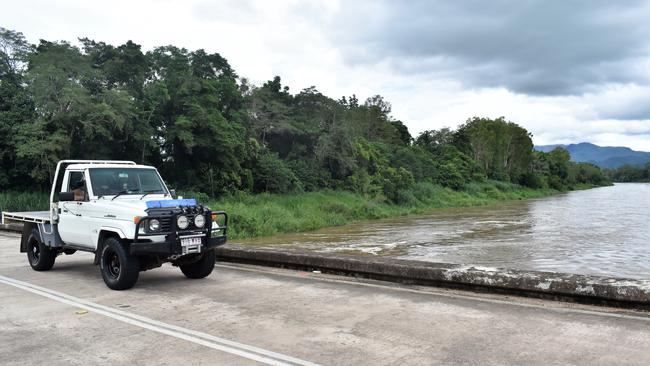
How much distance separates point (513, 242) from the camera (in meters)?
21.4

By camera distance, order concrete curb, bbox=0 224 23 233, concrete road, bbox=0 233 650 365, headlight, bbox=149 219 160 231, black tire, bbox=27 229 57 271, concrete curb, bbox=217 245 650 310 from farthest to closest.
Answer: concrete curb, bbox=0 224 23 233
black tire, bbox=27 229 57 271
headlight, bbox=149 219 160 231
concrete curb, bbox=217 245 650 310
concrete road, bbox=0 233 650 365

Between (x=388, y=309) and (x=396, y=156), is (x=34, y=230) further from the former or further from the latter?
(x=396, y=156)

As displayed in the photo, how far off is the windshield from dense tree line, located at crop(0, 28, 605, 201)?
1635 centimetres

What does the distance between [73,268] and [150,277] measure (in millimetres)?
2290

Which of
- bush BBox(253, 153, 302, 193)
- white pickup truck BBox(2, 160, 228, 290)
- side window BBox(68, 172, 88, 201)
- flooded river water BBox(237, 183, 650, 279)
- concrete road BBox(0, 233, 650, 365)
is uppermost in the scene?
bush BBox(253, 153, 302, 193)

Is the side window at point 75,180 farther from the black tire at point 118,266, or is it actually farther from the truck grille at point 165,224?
the truck grille at point 165,224

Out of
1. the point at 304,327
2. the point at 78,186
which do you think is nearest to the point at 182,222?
the point at 78,186

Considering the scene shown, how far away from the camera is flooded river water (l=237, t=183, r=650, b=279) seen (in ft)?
51.9

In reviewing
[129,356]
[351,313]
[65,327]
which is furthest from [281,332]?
[65,327]

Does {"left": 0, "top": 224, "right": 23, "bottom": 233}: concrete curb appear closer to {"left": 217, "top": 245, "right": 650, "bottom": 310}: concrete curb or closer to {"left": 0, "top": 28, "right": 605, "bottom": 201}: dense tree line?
{"left": 0, "top": 28, "right": 605, "bottom": 201}: dense tree line

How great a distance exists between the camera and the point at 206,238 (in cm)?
824

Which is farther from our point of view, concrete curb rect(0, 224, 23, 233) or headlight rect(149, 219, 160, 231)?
concrete curb rect(0, 224, 23, 233)

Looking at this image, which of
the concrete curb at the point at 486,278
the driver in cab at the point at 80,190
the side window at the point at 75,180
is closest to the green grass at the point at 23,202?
the side window at the point at 75,180

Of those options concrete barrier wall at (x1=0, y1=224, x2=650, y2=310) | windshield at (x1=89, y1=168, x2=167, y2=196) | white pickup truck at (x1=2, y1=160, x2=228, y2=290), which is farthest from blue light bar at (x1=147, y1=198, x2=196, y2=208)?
concrete barrier wall at (x1=0, y1=224, x2=650, y2=310)
